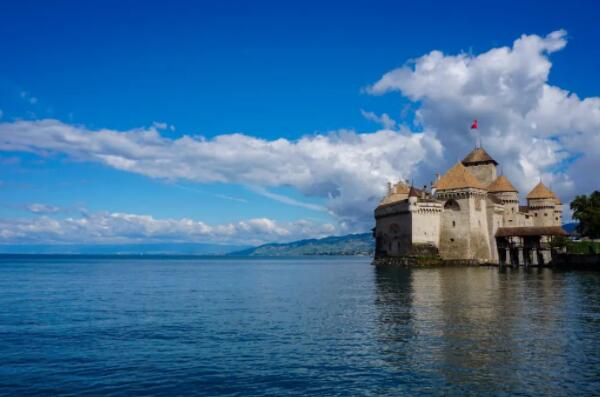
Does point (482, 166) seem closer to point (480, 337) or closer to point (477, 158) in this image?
point (477, 158)

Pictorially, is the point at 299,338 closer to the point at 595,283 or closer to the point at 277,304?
the point at 277,304

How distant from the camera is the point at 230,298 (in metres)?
41.0

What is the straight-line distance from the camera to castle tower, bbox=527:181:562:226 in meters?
91.2

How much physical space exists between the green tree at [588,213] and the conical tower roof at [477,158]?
15.1 m

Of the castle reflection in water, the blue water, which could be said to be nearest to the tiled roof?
the castle reflection in water

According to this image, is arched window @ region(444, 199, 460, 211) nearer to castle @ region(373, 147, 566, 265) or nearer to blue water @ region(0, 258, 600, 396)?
castle @ region(373, 147, 566, 265)

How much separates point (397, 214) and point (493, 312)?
5557 cm

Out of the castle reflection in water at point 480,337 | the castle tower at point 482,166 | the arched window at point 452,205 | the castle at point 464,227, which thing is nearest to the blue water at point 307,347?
the castle reflection in water at point 480,337

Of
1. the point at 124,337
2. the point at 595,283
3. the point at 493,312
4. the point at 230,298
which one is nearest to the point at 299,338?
the point at 124,337

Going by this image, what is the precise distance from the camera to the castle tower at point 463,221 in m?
79.6

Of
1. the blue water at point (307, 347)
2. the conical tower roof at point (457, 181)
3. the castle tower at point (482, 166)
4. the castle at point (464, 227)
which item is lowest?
the blue water at point (307, 347)

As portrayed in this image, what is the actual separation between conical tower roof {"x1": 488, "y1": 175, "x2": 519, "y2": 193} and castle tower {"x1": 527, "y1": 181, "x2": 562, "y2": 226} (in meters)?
6.84

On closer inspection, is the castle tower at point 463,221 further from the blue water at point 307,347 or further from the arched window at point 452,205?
the blue water at point 307,347

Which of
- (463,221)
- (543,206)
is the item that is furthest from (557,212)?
(463,221)
